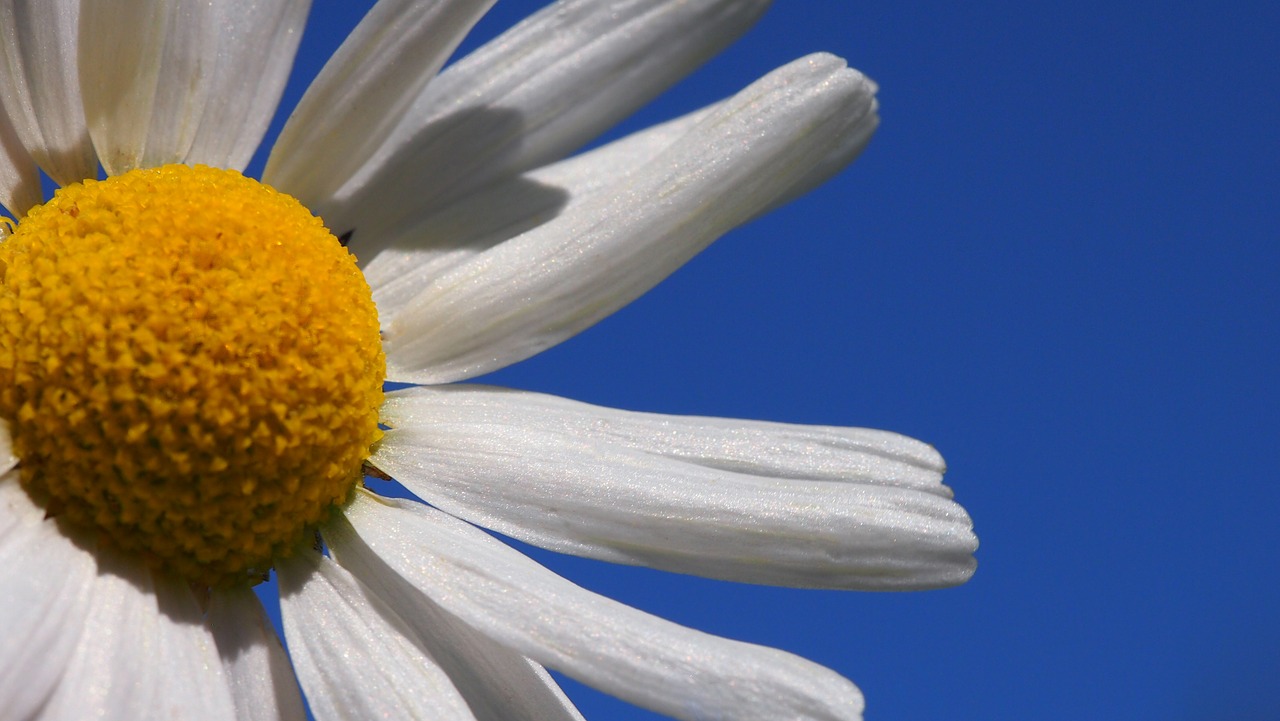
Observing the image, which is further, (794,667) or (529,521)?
(529,521)

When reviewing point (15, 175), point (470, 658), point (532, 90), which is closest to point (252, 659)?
point (470, 658)

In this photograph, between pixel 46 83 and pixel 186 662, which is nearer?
pixel 186 662

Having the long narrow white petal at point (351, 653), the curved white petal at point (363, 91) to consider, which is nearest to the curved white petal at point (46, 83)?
the curved white petal at point (363, 91)

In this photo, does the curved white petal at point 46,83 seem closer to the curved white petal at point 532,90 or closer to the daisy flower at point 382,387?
the daisy flower at point 382,387

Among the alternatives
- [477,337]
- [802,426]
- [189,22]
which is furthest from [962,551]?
[189,22]

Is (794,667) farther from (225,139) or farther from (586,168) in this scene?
(225,139)

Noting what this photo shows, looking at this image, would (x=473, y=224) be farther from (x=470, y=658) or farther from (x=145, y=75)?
(x=470, y=658)

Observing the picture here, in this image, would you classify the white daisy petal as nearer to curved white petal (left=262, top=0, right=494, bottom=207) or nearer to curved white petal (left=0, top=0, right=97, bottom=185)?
curved white petal (left=262, top=0, right=494, bottom=207)

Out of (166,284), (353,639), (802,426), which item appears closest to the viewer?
(166,284)
